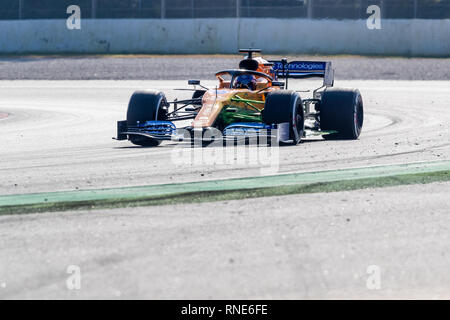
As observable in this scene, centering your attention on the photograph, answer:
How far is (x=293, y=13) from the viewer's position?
1409 inches

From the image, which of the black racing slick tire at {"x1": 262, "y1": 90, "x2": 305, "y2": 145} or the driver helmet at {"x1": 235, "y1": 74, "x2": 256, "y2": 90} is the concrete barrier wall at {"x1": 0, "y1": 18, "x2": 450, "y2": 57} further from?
the black racing slick tire at {"x1": 262, "y1": 90, "x2": 305, "y2": 145}

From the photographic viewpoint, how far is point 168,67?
30.0 meters

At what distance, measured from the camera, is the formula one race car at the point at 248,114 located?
434 inches

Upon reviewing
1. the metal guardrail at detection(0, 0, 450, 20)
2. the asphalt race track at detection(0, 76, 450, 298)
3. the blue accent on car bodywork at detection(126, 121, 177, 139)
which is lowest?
the asphalt race track at detection(0, 76, 450, 298)

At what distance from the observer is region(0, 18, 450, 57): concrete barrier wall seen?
3306 centimetres

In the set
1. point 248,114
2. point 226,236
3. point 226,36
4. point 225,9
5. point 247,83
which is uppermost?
point 225,9

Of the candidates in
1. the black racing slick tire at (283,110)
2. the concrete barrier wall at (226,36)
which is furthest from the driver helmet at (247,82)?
the concrete barrier wall at (226,36)

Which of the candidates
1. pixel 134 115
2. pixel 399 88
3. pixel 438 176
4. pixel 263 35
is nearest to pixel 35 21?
pixel 263 35

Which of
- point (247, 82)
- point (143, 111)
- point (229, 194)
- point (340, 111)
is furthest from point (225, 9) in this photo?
point (229, 194)

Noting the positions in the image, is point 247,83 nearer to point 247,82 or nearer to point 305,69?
point 247,82

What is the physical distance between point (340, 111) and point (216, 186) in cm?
475

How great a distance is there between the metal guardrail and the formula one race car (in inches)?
889

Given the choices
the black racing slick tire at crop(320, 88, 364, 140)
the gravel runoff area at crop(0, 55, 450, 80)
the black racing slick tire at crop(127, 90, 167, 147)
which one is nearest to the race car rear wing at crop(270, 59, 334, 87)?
the black racing slick tire at crop(320, 88, 364, 140)
